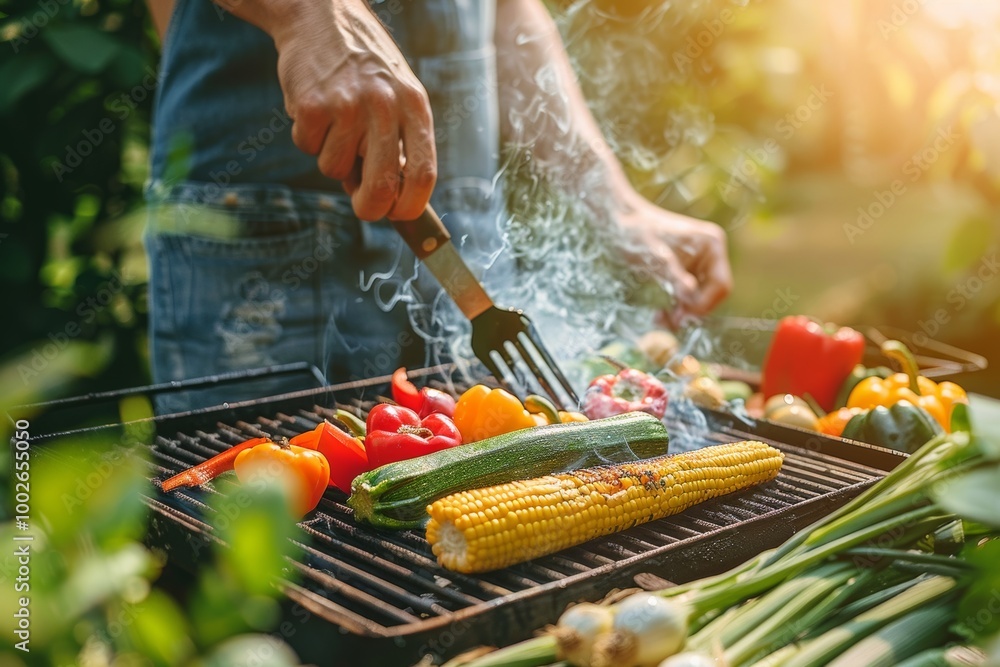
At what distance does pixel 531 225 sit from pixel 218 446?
1.75m

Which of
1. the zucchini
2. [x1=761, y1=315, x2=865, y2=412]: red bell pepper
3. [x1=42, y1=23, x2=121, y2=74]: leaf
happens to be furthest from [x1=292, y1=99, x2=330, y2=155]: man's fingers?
[x1=761, y1=315, x2=865, y2=412]: red bell pepper

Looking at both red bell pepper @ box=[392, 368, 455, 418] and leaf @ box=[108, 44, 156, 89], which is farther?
leaf @ box=[108, 44, 156, 89]

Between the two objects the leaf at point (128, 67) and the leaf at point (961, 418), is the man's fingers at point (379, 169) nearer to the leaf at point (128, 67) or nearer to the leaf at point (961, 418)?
the leaf at point (961, 418)

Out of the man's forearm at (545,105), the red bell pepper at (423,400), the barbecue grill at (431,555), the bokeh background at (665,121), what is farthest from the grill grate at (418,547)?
the man's forearm at (545,105)

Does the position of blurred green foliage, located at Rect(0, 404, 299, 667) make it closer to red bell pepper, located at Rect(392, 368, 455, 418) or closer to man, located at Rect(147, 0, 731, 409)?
red bell pepper, located at Rect(392, 368, 455, 418)

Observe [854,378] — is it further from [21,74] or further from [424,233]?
[21,74]

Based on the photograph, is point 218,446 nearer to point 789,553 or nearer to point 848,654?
point 789,553

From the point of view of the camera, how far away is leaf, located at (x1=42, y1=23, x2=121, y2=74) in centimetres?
370

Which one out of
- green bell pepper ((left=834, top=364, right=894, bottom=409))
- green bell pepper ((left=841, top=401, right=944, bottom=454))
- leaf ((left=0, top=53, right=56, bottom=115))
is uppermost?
leaf ((left=0, top=53, right=56, bottom=115))

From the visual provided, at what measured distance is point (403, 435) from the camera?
2.44m

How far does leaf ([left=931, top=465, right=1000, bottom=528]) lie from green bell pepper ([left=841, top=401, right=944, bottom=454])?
5.33ft

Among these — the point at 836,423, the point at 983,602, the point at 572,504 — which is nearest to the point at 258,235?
the point at 572,504

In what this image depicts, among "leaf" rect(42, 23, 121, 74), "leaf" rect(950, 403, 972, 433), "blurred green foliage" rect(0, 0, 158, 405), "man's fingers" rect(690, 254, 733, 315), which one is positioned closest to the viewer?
"leaf" rect(950, 403, 972, 433)

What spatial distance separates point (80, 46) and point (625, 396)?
2565 mm
